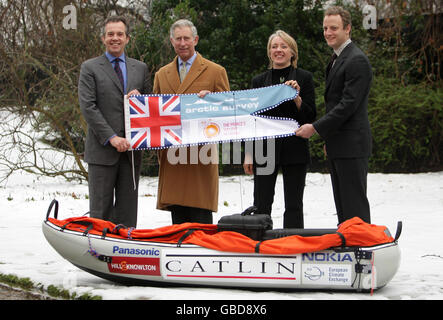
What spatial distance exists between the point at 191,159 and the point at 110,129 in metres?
0.79

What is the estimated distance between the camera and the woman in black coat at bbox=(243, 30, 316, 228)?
5270 mm

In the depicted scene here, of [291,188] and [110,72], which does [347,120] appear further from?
[110,72]

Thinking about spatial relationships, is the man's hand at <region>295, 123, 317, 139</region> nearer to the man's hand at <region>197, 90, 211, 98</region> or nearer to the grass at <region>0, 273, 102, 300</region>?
the man's hand at <region>197, 90, 211, 98</region>

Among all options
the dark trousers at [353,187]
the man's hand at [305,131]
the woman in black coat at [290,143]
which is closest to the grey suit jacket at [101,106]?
the woman in black coat at [290,143]

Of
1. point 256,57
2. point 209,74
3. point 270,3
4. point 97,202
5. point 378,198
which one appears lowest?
point 378,198

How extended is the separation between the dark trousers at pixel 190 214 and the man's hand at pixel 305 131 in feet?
3.63

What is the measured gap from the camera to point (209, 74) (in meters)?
5.40

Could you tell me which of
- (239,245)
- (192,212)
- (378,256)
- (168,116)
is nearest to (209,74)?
(168,116)

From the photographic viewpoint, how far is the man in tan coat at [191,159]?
538 cm

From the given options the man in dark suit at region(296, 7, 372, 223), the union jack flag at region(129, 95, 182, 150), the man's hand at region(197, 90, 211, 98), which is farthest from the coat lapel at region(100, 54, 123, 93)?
the man in dark suit at region(296, 7, 372, 223)

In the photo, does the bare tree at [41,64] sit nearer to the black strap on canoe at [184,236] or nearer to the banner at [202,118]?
the banner at [202,118]

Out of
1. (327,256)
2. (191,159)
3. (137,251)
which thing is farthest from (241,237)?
(191,159)

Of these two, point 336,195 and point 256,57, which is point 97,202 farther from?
point 256,57
